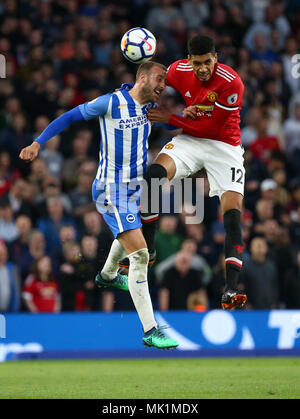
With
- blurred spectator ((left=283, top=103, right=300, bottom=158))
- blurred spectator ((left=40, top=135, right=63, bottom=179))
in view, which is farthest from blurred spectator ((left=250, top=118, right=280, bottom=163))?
blurred spectator ((left=40, top=135, right=63, bottom=179))

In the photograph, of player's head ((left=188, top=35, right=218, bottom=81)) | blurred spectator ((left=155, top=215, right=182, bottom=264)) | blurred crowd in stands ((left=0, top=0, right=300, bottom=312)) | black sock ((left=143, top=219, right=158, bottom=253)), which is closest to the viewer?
player's head ((left=188, top=35, right=218, bottom=81))

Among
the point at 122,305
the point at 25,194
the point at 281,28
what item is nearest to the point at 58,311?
Answer: the point at 122,305

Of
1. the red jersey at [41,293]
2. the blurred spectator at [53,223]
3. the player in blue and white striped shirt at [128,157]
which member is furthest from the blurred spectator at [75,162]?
the player in blue and white striped shirt at [128,157]

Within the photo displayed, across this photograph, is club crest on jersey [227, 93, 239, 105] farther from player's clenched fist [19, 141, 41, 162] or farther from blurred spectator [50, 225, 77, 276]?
blurred spectator [50, 225, 77, 276]

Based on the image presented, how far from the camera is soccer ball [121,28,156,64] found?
8734 mm

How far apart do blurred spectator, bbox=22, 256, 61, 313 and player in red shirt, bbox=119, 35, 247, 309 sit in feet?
14.1

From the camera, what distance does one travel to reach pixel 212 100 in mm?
8695

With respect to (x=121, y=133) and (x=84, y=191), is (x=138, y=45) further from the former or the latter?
(x=84, y=191)

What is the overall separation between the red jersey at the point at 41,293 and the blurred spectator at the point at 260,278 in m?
2.89

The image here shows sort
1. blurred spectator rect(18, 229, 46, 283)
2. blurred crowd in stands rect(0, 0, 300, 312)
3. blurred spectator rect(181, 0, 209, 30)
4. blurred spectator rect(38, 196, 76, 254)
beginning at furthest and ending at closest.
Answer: blurred spectator rect(181, 0, 209, 30) → blurred spectator rect(38, 196, 76, 254) → blurred crowd in stands rect(0, 0, 300, 312) → blurred spectator rect(18, 229, 46, 283)

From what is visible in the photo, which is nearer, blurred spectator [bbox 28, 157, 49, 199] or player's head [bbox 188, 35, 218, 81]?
player's head [bbox 188, 35, 218, 81]
